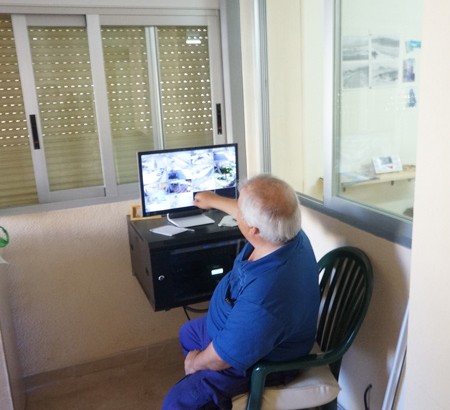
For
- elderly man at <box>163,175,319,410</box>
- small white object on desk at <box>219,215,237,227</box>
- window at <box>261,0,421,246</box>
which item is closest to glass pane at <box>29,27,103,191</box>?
small white object on desk at <box>219,215,237,227</box>

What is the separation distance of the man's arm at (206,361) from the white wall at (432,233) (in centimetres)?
57

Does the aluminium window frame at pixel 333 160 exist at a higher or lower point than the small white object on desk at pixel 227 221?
higher

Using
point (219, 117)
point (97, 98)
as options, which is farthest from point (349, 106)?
point (97, 98)

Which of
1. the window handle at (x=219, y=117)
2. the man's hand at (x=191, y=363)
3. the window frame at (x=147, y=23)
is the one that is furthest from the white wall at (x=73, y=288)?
the man's hand at (x=191, y=363)

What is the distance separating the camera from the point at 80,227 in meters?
2.32

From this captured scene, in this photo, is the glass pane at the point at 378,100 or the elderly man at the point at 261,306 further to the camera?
the glass pane at the point at 378,100

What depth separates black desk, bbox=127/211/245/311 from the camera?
73.6 inches

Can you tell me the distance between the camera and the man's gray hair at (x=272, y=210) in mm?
1392

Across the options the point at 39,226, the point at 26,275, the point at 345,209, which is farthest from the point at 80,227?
the point at 345,209

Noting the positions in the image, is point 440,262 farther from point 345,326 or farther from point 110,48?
point 110,48

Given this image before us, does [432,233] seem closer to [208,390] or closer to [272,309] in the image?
[272,309]

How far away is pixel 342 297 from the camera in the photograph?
5.53 feet

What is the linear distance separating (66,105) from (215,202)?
3.32 feet

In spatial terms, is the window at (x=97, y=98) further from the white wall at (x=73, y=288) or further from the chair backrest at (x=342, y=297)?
the chair backrest at (x=342, y=297)
